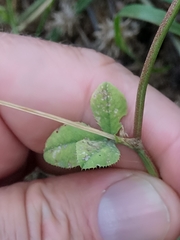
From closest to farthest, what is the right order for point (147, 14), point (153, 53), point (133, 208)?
point (153, 53) → point (133, 208) → point (147, 14)

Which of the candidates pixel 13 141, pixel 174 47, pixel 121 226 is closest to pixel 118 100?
pixel 121 226

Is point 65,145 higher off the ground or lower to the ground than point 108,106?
lower

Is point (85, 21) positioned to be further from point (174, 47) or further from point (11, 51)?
point (11, 51)

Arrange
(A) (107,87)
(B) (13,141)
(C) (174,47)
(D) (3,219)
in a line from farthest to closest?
(C) (174,47)
(B) (13,141)
(D) (3,219)
(A) (107,87)

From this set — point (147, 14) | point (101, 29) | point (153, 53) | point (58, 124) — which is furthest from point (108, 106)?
point (101, 29)

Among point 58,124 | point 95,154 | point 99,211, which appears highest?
point 95,154

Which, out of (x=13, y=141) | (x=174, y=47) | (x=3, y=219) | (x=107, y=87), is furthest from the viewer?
(x=174, y=47)

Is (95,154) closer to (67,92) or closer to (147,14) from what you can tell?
(67,92)
